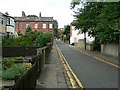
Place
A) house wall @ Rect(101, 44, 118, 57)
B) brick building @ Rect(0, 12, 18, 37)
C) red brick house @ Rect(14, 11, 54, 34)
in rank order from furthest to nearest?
red brick house @ Rect(14, 11, 54, 34) → brick building @ Rect(0, 12, 18, 37) → house wall @ Rect(101, 44, 118, 57)

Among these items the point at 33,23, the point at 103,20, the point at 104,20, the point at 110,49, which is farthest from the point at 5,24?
the point at 33,23

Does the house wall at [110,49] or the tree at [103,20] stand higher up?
the tree at [103,20]

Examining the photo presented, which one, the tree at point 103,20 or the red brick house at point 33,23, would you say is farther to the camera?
the red brick house at point 33,23

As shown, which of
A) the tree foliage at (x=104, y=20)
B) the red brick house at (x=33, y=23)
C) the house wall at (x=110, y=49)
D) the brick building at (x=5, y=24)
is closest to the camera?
the tree foliage at (x=104, y=20)

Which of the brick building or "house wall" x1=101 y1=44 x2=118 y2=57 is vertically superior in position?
the brick building

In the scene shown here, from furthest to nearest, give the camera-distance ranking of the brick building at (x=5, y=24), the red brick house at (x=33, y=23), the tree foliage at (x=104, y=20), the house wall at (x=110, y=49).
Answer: the red brick house at (x=33, y=23)
the brick building at (x=5, y=24)
the house wall at (x=110, y=49)
the tree foliage at (x=104, y=20)

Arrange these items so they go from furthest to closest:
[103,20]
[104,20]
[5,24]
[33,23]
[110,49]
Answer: [33,23], [5,24], [110,49], [103,20], [104,20]

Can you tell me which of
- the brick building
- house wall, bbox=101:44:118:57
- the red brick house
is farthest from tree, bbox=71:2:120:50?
the red brick house

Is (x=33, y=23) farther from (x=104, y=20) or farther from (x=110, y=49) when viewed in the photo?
(x=104, y=20)

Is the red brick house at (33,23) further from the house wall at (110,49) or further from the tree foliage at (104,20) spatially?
the house wall at (110,49)

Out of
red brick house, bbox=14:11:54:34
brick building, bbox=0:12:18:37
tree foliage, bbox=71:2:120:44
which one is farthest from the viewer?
red brick house, bbox=14:11:54:34

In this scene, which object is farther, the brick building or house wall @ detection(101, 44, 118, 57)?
the brick building

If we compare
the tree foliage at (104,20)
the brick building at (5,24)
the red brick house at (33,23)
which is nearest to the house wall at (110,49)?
the tree foliage at (104,20)

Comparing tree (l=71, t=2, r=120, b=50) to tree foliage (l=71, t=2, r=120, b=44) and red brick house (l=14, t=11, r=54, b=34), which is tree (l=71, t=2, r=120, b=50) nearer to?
tree foliage (l=71, t=2, r=120, b=44)
